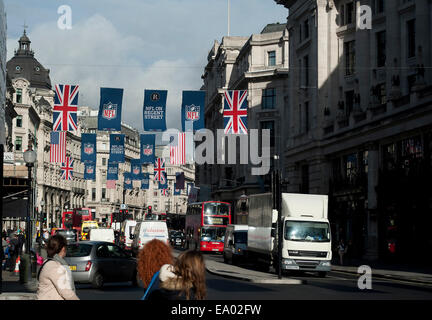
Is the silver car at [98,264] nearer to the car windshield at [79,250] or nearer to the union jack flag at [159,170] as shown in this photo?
the car windshield at [79,250]

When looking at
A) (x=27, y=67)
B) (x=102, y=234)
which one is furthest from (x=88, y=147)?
(x=27, y=67)

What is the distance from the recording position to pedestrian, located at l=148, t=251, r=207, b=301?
21.8ft

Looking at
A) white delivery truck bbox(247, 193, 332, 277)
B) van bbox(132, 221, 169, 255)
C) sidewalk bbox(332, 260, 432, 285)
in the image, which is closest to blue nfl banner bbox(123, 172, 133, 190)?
van bbox(132, 221, 169, 255)

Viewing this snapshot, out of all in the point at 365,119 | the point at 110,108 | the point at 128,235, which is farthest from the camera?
the point at 128,235

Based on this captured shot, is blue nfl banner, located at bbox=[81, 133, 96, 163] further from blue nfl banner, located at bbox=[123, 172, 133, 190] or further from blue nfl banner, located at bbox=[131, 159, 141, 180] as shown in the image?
blue nfl banner, located at bbox=[123, 172, 133, 190]

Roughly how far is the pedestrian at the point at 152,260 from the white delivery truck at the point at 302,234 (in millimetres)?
25838

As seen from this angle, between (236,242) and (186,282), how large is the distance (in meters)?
37.3

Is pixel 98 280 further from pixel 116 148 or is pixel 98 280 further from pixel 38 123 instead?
pixel 38 123

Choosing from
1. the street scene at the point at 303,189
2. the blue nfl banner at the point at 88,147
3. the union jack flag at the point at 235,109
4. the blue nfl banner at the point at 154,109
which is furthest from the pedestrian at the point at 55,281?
the blue nfl banner at the point at 88,147

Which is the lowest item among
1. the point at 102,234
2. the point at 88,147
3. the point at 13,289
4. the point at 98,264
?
the point at 13,289

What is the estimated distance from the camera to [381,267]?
40344 millimetres

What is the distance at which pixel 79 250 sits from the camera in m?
24.9

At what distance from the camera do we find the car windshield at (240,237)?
43016 millimetres

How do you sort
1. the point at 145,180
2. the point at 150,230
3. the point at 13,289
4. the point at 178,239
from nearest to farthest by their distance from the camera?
the point at 13,289, the point at 150,230, the point at 145,180, the point at 178,239
